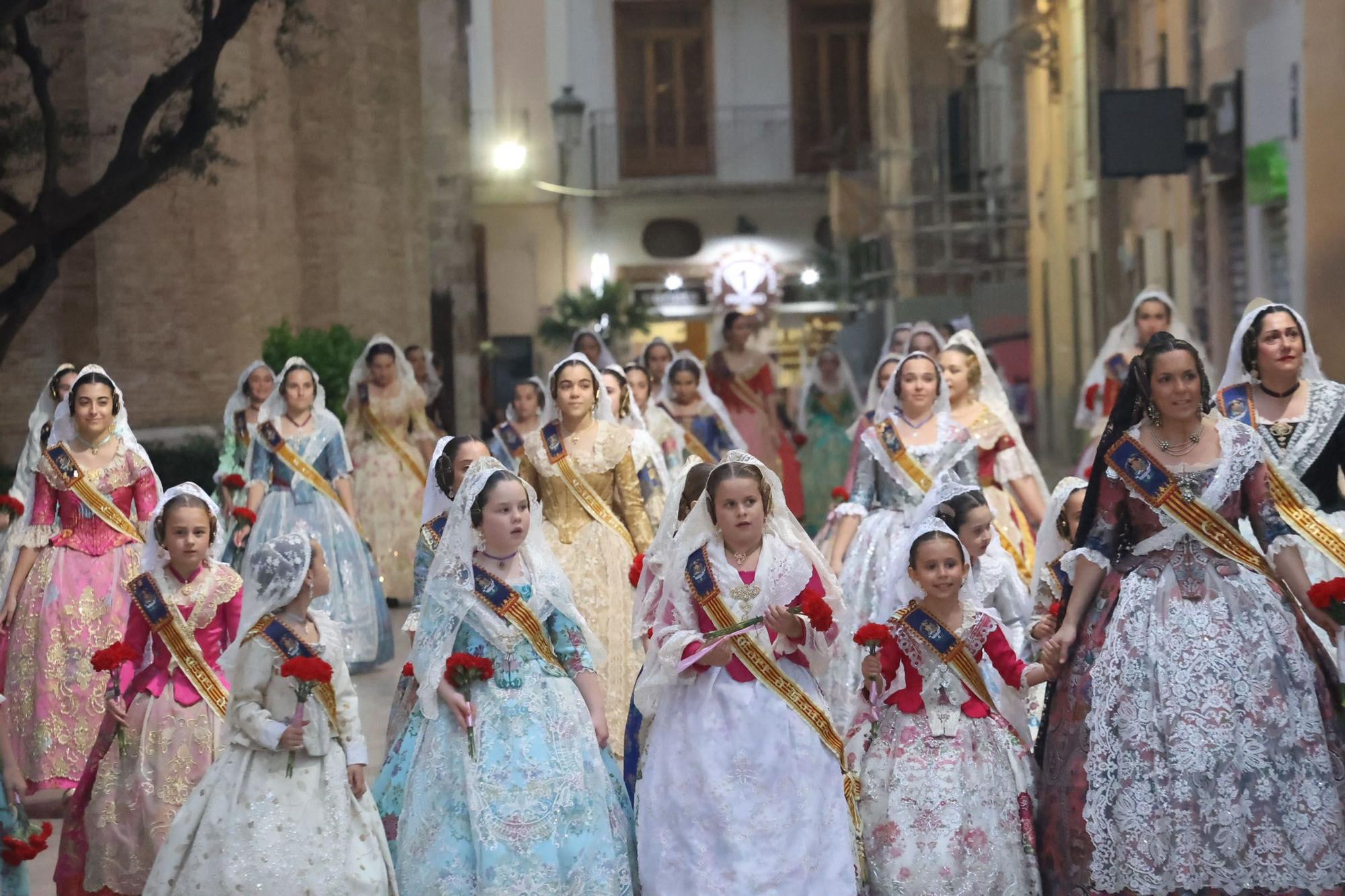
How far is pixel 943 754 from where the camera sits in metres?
6.37

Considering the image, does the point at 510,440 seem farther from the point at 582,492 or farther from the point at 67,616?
the point at 67,616

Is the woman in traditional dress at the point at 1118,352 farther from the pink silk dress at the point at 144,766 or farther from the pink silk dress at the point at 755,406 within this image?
the pink silk dress at the point at 144,766

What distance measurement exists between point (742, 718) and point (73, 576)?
13.0 ft

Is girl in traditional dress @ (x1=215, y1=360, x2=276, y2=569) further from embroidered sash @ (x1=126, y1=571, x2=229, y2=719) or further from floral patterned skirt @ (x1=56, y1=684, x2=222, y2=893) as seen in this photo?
floral patterned skirt @ (x1=56, y1=684, x2=222, y2=893)

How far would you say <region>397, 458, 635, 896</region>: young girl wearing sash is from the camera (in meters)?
6.22

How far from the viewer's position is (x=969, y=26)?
104 feet

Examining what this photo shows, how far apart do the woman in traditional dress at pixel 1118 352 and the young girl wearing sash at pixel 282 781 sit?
5.27 metres

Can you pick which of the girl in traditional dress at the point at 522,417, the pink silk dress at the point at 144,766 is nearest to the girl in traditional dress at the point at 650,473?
the girl in traditional dress at the point at 522,417

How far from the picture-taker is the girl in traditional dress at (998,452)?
32.6 ft

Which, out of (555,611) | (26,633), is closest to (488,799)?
(555,611)

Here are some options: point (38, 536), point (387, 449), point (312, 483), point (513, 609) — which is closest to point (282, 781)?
point (513, 609)

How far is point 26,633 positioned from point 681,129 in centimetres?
3516

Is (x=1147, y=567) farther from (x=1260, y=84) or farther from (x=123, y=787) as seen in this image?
(x=1260, y=84)

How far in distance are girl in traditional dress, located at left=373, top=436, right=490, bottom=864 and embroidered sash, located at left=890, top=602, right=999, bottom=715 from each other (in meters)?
1.52
